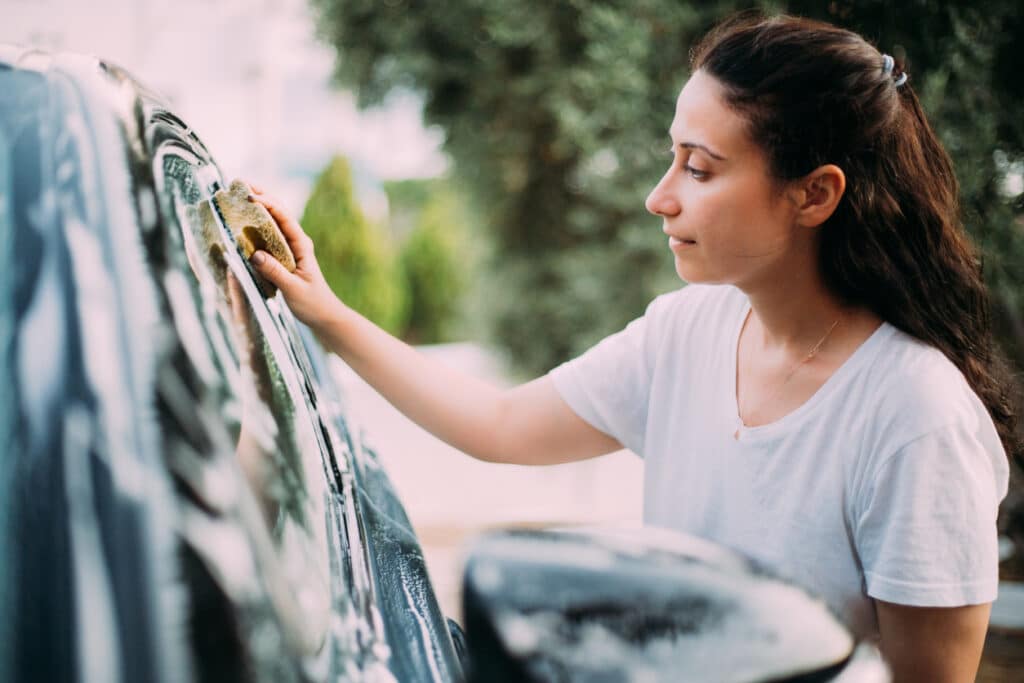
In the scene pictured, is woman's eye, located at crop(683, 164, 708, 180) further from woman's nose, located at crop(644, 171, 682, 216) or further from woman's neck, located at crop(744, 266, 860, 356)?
woman's neck, located at crop(744, 266, 860, 356)

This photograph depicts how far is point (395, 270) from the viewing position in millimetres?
11391

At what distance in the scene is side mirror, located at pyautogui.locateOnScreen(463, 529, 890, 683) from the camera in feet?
2.49

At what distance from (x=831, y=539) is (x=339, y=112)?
8975 millimetres

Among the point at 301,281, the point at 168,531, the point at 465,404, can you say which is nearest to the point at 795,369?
the point at 465,404

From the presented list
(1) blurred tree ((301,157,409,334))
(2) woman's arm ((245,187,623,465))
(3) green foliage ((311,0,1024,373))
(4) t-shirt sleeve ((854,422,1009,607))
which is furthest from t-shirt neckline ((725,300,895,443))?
(1) blurred tree ((301,157,409,334))

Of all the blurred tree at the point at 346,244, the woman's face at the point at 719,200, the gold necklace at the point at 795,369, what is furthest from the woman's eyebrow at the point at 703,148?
the blurred tree at the point at 346,244

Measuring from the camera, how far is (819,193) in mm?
1442

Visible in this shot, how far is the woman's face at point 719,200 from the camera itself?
1410mm

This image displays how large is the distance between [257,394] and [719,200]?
751 mm

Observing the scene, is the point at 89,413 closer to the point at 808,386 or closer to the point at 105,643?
the point at 105,643

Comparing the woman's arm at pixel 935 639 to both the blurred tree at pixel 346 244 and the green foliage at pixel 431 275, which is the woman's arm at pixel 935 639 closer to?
the blurred tree at pixel 346 244

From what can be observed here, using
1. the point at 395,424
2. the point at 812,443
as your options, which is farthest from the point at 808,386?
the point at 395,424

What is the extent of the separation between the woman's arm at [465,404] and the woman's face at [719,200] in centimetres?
45

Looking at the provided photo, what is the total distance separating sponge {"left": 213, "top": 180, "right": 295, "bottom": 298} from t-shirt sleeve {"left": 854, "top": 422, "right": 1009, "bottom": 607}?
3.02 feet
